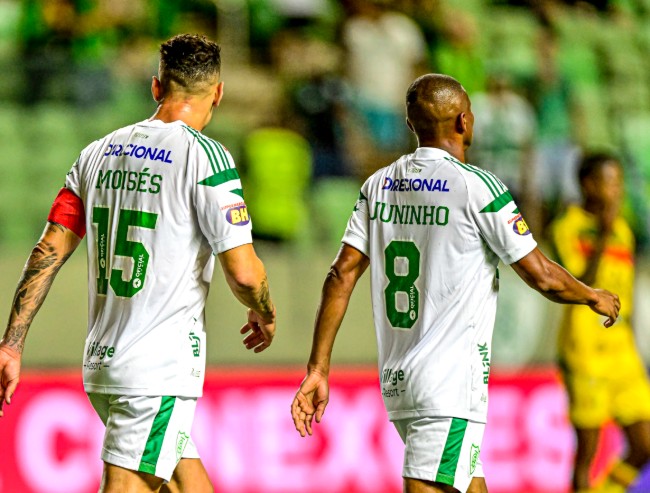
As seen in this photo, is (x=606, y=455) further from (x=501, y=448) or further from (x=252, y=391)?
(x=252, y=391)

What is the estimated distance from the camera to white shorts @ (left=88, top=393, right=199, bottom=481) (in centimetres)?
387

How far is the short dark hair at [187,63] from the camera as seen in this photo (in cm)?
405

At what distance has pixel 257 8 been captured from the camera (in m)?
10.0

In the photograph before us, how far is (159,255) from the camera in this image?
392 centimetres

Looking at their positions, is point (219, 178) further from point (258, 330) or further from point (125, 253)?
point (258, 330)

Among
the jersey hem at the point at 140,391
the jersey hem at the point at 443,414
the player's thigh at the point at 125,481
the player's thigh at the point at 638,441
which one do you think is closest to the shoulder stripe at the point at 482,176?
the jersey hem at the point at 443,414

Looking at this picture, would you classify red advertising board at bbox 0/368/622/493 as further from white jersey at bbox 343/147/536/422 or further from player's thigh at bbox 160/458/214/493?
white jersey at bbox 343/147/536/422

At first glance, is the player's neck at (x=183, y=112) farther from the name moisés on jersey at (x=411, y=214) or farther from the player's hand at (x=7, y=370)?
the player's hand at (x=7, y=370)

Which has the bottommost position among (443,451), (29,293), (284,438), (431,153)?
(284,438)

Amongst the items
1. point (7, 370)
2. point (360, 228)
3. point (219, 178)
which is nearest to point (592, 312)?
point (360, 228)

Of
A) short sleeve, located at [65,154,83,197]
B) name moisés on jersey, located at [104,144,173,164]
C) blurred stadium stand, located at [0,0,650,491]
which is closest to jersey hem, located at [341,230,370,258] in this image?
name moisés on jersey, located at [104,144,173,164]

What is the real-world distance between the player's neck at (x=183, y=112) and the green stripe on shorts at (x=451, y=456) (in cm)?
133

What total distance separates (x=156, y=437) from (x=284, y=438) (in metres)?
3.97

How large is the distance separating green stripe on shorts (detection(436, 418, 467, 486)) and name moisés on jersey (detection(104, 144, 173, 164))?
50.4 inches
